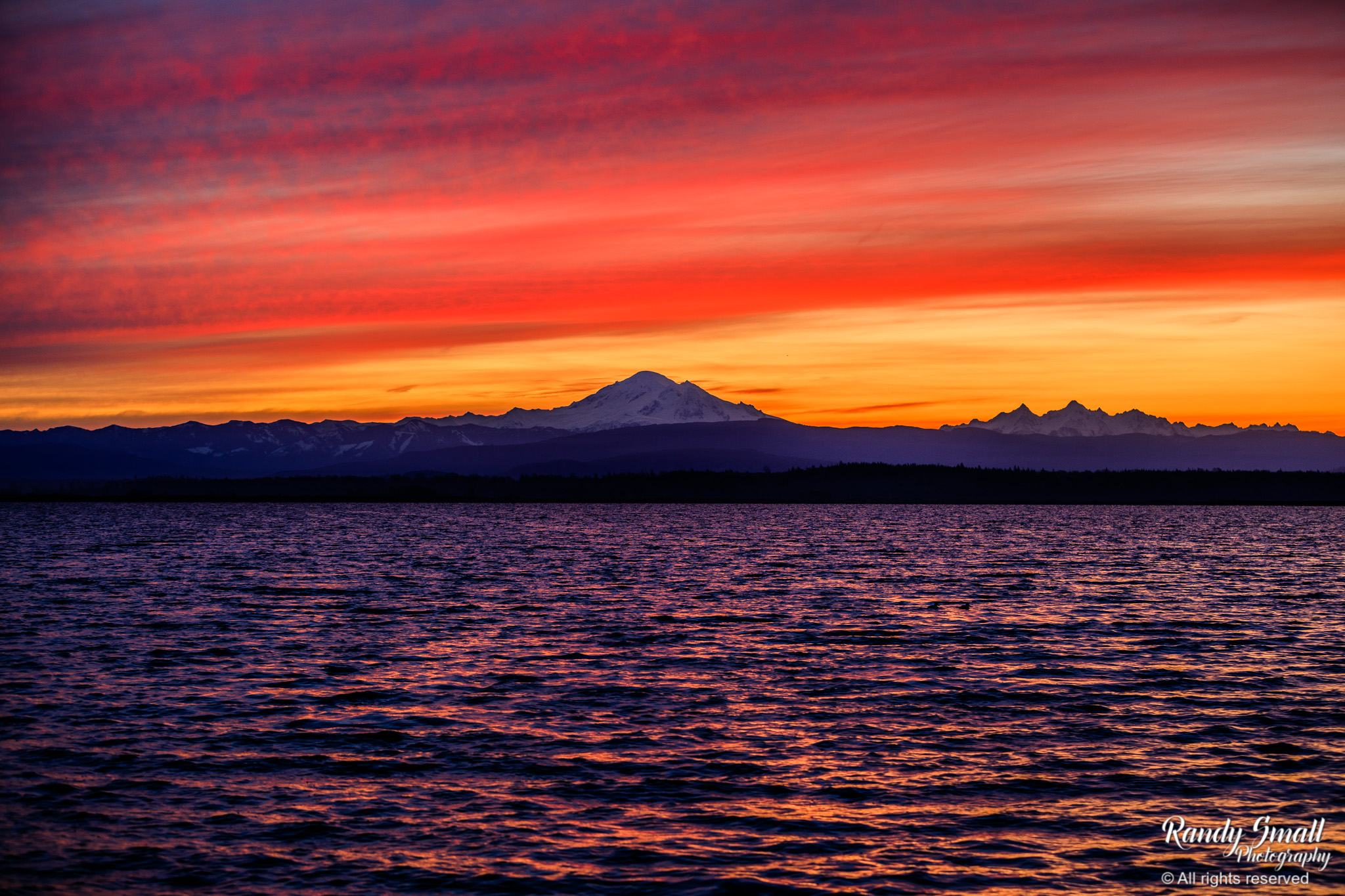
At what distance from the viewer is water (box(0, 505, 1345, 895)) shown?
19719 millimetres

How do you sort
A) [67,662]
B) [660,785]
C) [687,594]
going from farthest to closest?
[687,594]
[67,662]
[660,785]

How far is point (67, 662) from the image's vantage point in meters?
40.0

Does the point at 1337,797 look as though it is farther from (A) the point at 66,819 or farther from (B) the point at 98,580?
(B) the point at 98,580

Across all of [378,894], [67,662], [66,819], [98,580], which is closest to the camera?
[378,894]

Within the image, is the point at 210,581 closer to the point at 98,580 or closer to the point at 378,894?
the point at 98,580

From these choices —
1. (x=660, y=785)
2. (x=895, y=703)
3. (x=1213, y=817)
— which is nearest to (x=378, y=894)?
(x=660, y=785)

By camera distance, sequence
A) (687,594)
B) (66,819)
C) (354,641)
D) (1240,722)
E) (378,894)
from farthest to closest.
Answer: (687,594)
(354,641)
(1240,722)
(66,819)
(378,894)

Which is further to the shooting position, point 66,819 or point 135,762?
point 135,762

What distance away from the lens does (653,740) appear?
2831 cm

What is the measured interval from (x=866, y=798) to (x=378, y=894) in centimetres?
1024

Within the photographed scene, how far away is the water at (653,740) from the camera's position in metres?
19.7

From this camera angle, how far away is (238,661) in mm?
40812

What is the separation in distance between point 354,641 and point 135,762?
2024 cm

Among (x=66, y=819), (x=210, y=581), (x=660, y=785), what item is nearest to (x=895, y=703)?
(x=660, y=785)
